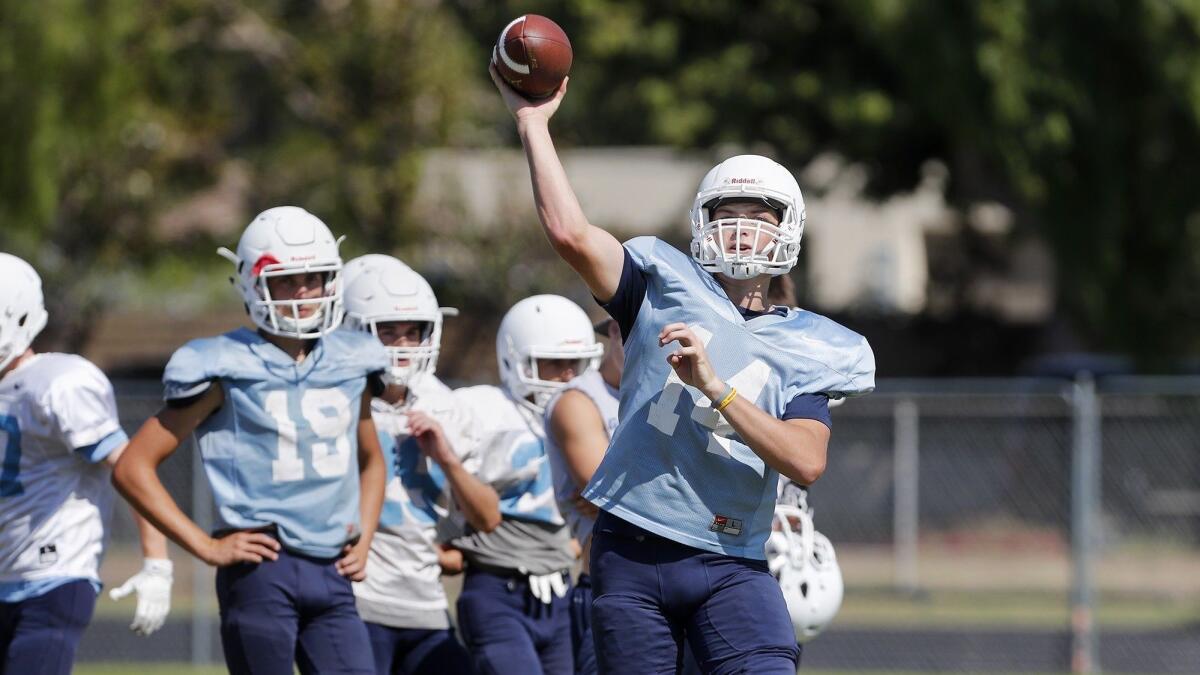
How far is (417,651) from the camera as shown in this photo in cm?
612

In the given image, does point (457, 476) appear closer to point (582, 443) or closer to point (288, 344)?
point (582, 443)

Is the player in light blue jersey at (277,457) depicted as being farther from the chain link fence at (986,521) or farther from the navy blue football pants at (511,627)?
the chain link fence at (986,521)

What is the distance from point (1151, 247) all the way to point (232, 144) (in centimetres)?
1713

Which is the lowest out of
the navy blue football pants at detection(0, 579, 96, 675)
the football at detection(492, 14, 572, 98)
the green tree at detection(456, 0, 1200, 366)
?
the navy blue football pants at detection(0, 579, 96, 675)

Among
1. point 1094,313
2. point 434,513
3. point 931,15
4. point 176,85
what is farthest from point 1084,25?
point 434,513

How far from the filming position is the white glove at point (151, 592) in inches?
221

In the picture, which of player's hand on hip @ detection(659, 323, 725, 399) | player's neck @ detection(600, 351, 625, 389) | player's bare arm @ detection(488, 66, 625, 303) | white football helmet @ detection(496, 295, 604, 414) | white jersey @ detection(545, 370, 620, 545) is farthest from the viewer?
white football helmet @ detection(496, 295, 604, 414)

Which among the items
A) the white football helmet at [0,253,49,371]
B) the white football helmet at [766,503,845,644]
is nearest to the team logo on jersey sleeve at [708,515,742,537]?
the white football helmet at [766,503,845,644]

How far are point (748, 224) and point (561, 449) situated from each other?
1.35 meters

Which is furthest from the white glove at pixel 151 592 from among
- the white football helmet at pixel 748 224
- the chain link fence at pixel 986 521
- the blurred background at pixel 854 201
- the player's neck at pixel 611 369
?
the chain link fence at pixel 986 521

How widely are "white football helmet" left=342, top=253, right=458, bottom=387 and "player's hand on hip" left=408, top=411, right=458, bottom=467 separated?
275mm

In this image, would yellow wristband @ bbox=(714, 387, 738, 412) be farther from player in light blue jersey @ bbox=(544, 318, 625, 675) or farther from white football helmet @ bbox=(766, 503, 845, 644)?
white football helmet @ bbox=(766, 503, 845, 644)

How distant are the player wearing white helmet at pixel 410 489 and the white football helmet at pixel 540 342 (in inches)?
9.6

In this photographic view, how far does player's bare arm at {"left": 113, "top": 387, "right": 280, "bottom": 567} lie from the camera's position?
5.25 metres
